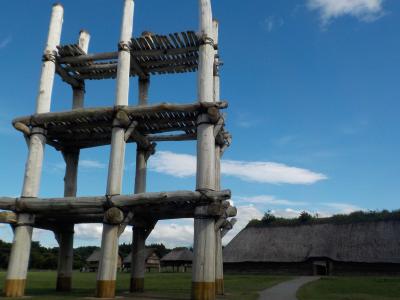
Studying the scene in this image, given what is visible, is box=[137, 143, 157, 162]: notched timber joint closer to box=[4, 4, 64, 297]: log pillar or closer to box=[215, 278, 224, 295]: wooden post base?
box=[4, 4, 64, 297]: log pillar

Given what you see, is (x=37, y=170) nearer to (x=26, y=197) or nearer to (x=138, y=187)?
(x=26, y=197)

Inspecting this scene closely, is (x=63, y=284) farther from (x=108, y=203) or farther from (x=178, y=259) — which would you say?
(x=178, y=259)

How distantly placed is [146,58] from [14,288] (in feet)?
41.8

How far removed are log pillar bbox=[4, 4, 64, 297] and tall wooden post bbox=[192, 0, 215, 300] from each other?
8.14 m

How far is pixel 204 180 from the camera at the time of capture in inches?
687

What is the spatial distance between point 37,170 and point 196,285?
9.67 meters

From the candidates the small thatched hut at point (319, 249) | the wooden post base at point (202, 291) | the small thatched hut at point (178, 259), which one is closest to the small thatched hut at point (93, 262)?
the small thatched hut at point (178, 259)

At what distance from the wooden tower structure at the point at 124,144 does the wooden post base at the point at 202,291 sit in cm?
4

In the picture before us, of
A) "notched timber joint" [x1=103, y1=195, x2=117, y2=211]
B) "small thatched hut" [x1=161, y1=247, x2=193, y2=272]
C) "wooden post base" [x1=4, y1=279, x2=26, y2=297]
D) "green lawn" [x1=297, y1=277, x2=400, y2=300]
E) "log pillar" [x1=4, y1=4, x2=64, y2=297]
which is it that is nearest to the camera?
"notched timber joint" [x1=103, y1=195, x2=117, y2=211]

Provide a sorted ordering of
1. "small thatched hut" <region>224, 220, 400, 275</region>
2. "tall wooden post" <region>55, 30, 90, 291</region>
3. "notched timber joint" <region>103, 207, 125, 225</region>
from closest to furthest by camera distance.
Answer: "notched timber joint" <region>103, 207, 125, 225</region>, "tall wooden post" <region>55, 30, 90, 291</region>, "small thatched hut" <region>224, 220, 400, 275</region>

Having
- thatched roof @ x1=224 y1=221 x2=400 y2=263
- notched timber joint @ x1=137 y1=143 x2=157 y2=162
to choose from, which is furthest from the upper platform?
thatched roof @ x1=224 y1=221 x2=400 y2=263

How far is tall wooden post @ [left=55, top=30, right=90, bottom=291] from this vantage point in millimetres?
24062

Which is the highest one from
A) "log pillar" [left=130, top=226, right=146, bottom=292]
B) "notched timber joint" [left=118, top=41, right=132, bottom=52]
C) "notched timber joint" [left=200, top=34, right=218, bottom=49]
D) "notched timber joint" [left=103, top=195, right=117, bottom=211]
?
"notched timber joint" [left=118, top=41, right=132, bottom=52]

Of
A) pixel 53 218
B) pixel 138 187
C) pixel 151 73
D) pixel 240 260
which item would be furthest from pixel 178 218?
pixel 240 260
